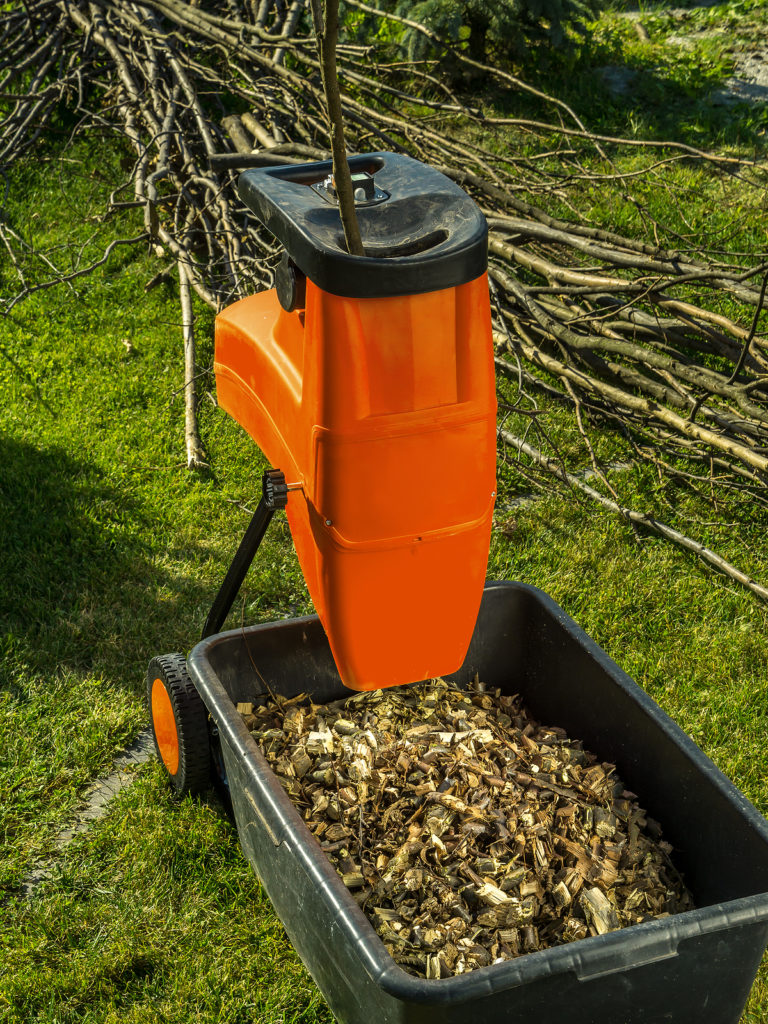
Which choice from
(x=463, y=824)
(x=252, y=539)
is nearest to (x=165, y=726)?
(x=252, y=539)

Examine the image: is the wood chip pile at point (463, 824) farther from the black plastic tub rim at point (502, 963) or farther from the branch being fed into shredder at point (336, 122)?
the branch being fed into shredder at point (336, 122)

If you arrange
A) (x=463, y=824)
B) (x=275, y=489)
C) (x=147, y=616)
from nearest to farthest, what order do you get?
(x=275, y=489)
(x=463, y=824)
(x=147, y=616)

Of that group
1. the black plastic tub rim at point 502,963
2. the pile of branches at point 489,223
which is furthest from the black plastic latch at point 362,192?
the pile of branches at point 489,223

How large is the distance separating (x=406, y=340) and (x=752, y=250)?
4.17 m

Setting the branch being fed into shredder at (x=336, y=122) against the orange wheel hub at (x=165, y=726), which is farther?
the orange wheel hub at (x=165, y=726)

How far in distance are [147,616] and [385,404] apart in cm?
181

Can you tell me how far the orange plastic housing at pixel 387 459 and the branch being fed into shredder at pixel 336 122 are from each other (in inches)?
4.4

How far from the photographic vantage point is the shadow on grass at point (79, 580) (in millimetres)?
3098

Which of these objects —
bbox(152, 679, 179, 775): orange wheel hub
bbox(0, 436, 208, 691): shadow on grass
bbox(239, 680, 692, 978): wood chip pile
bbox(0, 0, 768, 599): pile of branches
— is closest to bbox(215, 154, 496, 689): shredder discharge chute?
bbox(239, 680, 692, 978): wood chip pile

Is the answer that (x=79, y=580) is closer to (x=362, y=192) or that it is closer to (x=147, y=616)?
(x=147, y=616)

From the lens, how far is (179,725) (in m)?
2.46

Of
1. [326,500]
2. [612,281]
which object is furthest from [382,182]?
[612,281]

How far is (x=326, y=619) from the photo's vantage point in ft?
6.23

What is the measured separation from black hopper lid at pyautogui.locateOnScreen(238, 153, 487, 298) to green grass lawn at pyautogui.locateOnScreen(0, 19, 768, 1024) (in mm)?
1528
